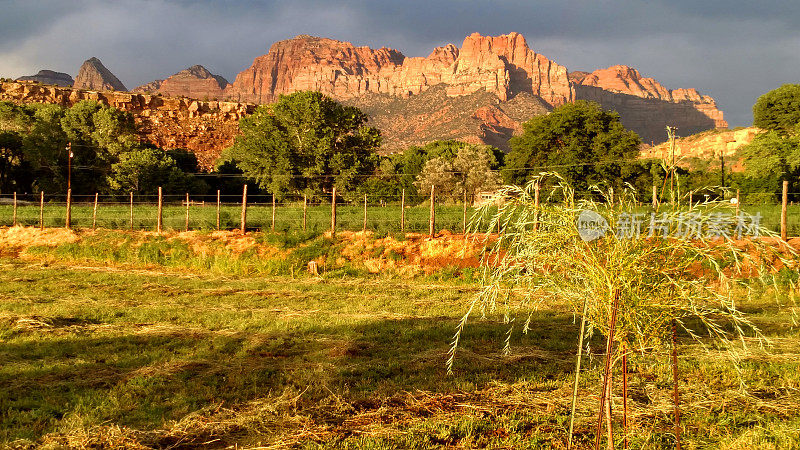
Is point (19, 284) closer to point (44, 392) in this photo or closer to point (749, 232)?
point (44, 392)

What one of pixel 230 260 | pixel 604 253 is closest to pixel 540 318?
pixel 604 253

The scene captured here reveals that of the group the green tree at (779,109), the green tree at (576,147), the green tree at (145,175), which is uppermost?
the green tree at (779,109)

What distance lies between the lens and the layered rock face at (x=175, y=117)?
98.6 m

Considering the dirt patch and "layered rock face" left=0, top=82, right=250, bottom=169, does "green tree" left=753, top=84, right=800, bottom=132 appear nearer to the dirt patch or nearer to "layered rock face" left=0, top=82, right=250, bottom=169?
the dirt patch

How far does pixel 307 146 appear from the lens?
45.0 metres

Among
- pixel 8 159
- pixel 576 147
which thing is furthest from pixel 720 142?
pixel 8 159

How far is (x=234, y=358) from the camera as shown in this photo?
6.83 meters

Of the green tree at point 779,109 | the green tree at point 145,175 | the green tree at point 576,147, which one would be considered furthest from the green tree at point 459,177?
the green tree at point 779,109

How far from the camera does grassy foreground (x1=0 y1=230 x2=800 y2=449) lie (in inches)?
176

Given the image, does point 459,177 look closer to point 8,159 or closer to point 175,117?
point 8,159

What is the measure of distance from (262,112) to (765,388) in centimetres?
4913

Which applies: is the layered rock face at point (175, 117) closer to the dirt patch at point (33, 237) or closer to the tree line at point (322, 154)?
the tree line at point (322, 154)

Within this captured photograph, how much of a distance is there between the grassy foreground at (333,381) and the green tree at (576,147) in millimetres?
29670

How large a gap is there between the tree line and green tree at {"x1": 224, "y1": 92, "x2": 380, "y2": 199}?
0.33 ft
